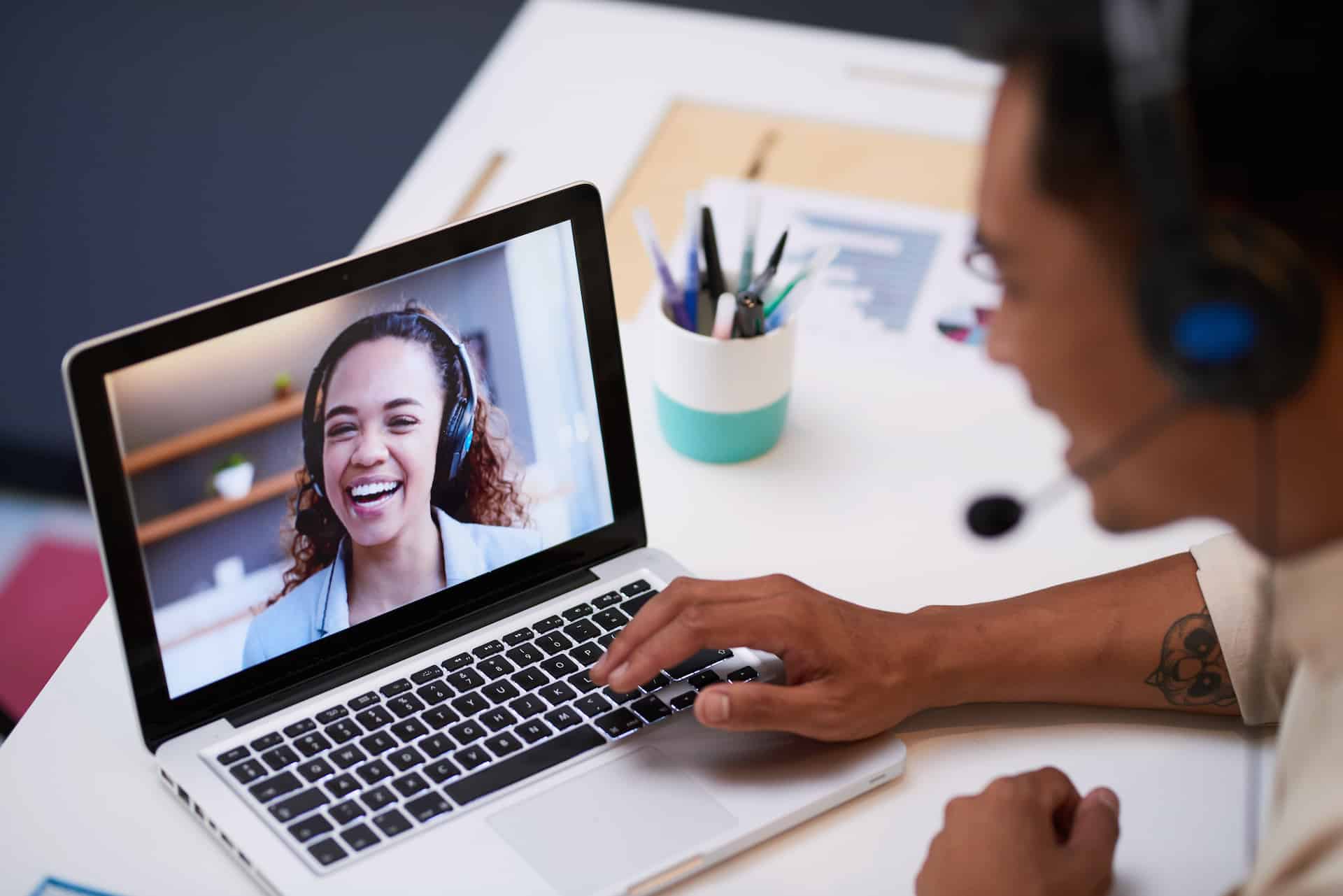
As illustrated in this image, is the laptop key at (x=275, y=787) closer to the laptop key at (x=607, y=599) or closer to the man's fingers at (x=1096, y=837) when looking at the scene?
the laptop key at (x=607, y=599)

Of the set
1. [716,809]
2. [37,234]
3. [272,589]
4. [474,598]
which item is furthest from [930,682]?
[37,234]

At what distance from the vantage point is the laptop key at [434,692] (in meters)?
0.86

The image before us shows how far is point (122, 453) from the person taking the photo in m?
0.78

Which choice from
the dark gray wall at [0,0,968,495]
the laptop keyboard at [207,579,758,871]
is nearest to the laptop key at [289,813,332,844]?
the laptop keyboard at [207,579,758,871]

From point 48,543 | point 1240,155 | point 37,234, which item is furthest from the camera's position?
point 37,234

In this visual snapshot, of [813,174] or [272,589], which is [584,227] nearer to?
[272,589]

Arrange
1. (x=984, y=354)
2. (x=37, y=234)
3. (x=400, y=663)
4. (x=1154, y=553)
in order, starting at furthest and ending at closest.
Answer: (x=37, y=234)
(x=984, y=354)
(x=1154, y=553)
(x=400, y=663)

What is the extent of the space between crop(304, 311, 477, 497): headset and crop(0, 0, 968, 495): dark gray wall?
1321 millimetres

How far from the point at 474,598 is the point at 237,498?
0.17 meters

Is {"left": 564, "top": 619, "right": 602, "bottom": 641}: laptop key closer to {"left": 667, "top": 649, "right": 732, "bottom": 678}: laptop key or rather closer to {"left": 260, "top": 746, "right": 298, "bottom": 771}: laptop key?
{"left": 667, "top": 649, "right": 732, "bottom": 678}: laptop key

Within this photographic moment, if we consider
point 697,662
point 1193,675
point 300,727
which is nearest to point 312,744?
point 300,727

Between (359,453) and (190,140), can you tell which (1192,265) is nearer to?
(359,453)

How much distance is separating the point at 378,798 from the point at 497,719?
85 millimetres

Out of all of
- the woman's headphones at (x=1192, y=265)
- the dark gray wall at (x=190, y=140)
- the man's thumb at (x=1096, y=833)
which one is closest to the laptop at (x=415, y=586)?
the man's thumb at (x=1096, y=833)
